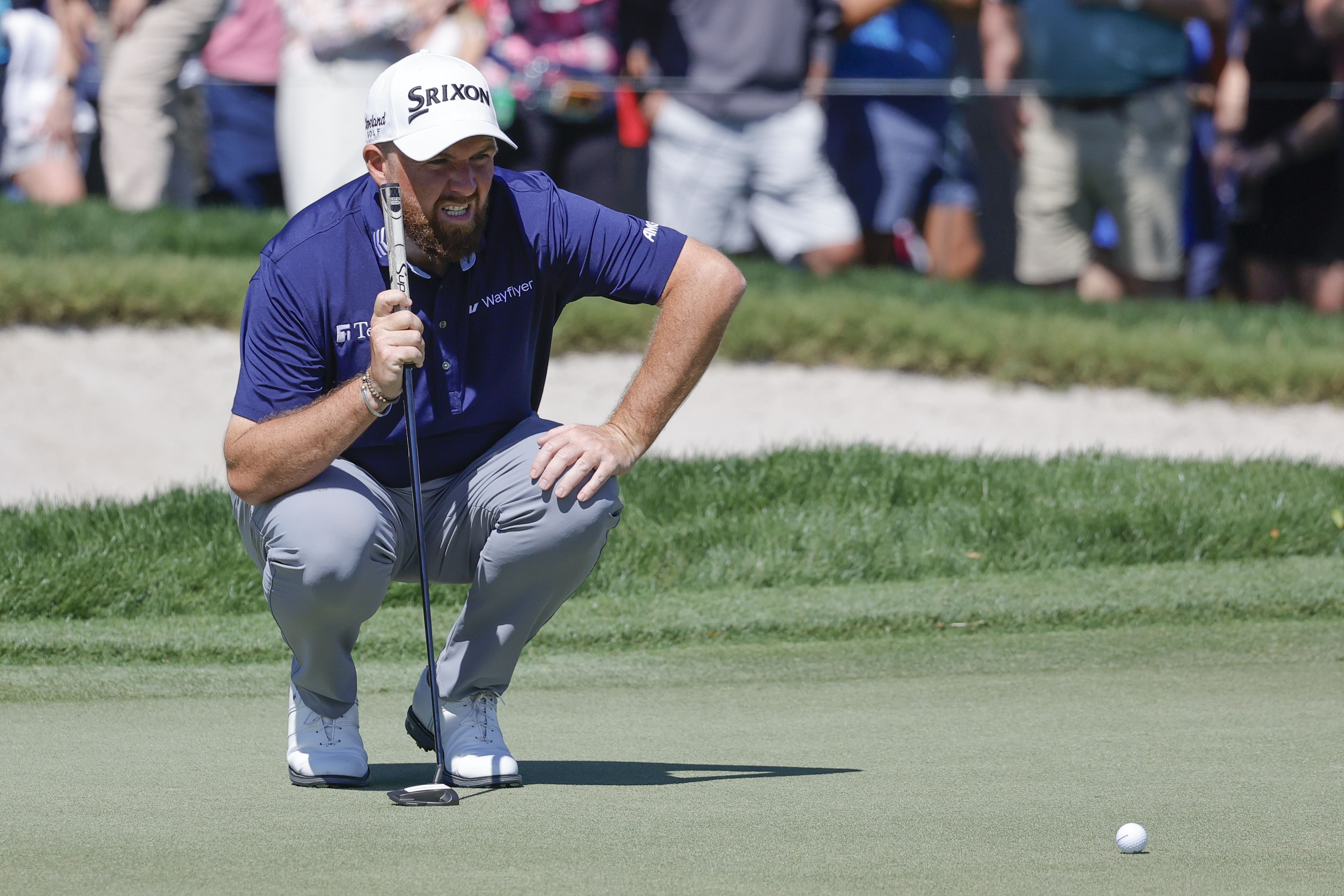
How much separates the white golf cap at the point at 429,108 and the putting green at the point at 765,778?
3.92 feet

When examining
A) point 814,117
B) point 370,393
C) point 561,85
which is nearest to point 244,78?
point 561,85

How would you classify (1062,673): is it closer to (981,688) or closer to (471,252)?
(981,688)

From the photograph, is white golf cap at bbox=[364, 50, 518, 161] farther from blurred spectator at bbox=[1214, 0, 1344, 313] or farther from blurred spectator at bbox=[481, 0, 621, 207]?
blurred spectator at bbox=[1214, 0, 1344, 313]

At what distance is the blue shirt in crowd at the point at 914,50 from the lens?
10375 mm

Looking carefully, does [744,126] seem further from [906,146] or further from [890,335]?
[890,335]

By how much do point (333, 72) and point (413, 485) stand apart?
21.8 feet

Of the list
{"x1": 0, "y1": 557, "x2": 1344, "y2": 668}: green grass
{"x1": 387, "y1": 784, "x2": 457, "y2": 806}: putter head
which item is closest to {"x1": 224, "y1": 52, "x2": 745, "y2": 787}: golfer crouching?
{"x1": 387, "y1": 784, "x2": 457, "y2": 806}: putter head

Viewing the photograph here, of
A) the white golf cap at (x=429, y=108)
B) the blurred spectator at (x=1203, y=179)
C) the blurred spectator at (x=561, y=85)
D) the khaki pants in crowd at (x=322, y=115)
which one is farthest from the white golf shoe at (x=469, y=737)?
the blurred spectator at (x=1203, y=179)

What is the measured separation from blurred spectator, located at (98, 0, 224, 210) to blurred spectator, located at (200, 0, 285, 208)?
320 mm

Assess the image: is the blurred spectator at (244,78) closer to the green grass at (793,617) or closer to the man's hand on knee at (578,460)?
the green grass at (793,617)

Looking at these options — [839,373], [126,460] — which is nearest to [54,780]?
[126,460]

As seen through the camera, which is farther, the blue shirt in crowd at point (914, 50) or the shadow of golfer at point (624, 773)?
the blue shirt in crowd at point (914, 50)

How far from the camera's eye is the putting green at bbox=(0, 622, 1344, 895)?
2729 mm

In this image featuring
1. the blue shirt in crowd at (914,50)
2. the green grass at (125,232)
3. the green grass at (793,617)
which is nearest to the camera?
the green grass at (793,617)
